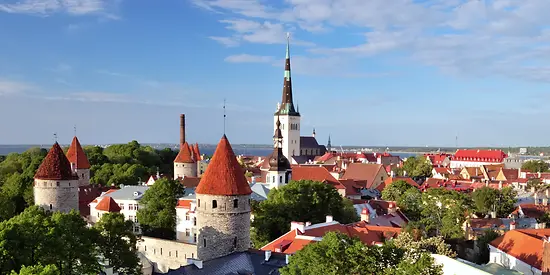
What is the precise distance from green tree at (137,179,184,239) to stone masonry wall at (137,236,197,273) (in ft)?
12.5

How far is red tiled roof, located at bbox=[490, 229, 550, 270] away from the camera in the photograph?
2277cm

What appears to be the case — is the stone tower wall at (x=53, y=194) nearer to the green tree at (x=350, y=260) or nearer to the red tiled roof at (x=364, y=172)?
the green tree at (x=350, y=260)

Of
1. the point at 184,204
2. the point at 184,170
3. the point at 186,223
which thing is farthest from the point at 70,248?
the point at 184,170

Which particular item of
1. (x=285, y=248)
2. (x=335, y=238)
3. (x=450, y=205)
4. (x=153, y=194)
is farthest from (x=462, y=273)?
(x=153, y=194)

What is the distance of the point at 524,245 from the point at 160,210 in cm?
2487

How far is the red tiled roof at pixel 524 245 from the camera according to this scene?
2277 cm

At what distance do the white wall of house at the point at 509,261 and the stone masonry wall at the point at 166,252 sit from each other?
16.4 m

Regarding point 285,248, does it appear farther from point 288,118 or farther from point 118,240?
point 288,118

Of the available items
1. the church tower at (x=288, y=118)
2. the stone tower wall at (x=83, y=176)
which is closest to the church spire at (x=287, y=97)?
the church tower at (x=288, y=118)

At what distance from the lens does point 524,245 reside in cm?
2417

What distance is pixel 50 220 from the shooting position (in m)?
22.0

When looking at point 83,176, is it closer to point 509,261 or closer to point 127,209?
point 127,209

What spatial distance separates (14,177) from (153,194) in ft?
64.2

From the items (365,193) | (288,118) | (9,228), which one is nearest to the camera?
(9,228)
